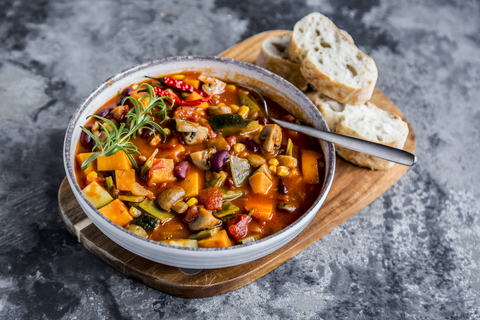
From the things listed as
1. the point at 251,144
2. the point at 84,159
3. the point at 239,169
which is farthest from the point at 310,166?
the point at 84,159

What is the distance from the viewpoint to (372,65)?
477cm

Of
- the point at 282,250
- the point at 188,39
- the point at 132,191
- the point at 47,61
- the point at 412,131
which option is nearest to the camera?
the point at 132,191

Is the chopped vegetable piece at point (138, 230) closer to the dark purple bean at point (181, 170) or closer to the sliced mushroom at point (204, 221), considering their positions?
the sliced mushroom at point (204, 221)

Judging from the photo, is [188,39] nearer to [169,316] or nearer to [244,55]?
[244,55]

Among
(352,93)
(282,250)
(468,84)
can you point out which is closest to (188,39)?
(352,93)

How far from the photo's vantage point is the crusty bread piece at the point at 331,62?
182 inches

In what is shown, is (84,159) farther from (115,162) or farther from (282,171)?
(282,171)

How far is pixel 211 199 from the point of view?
3.59 m

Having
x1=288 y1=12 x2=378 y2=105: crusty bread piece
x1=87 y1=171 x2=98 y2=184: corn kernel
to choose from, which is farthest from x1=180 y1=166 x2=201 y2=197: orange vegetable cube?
x1=288 y1=12 x2=378 y2=105: crusty bread piece

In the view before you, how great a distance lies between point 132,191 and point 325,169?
1.69 meters

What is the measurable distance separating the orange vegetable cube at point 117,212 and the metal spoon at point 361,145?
1.68 metres

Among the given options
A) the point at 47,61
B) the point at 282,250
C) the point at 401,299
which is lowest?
the point at 401,299

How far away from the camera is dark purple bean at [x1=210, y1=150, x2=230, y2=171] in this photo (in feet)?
12.3

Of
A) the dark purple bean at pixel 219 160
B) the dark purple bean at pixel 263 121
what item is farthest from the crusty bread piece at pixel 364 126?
the dark purple bean at pixel 219 160
